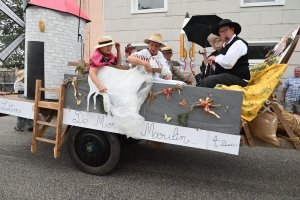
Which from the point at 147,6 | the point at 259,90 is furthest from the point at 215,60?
the point at 147,6

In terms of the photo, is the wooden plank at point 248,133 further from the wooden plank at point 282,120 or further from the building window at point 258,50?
the building window at point 258,50

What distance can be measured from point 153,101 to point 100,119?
2.39 ft

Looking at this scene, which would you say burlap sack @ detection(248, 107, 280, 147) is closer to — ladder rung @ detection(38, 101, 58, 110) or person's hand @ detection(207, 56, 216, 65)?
person's hand @ detection(207, 56, 216, 65)

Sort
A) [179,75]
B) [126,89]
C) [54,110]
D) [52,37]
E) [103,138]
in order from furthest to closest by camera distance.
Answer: [179,75] < [52,37] < [54,110] < [103,138] < [126,89]

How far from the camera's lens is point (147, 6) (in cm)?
882

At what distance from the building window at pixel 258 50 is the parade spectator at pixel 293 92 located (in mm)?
1163

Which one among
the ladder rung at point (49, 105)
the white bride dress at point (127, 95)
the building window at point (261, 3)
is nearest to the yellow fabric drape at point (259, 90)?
the white bride dress at point (127, 95)

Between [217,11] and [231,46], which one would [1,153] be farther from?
[217,11]

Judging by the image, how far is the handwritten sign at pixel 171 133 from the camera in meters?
2.78

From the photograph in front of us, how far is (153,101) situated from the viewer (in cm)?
304

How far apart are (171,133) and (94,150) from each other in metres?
1.08

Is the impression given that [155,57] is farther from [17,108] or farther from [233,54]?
[17,108]

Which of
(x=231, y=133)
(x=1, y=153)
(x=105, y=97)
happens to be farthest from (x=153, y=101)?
(x=1, y=153)

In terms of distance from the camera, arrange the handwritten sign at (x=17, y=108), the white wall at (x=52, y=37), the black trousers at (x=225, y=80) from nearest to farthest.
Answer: the black trousers at (x=225, y=80)
the handwritten sign at (x=17, y=108)
the white wall at (x=52, y=37)
